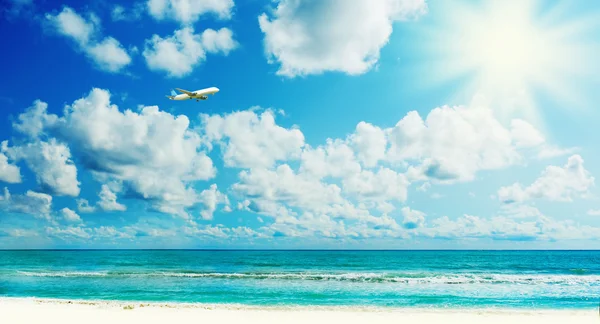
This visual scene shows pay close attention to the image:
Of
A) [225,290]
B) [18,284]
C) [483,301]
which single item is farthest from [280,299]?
[18,284]

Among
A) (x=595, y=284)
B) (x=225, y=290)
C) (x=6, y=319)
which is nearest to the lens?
(x=6, y=319)

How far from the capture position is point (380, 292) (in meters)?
29.4

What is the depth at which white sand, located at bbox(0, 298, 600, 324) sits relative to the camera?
17375 millimetres

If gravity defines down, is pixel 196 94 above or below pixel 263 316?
above

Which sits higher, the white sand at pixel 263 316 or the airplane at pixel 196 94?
the airplane at pixel 196 94

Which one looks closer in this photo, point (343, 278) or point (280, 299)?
point (280, 299)

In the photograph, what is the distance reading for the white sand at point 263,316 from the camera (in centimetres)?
1738

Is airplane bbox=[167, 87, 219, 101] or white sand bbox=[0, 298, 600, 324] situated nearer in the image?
white sand bbox=[0, 298, 600, 324]

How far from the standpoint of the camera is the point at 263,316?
18.2 m

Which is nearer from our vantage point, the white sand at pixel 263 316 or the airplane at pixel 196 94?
the white sand at pixel 263 316

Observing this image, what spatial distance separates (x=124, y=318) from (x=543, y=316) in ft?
58.3

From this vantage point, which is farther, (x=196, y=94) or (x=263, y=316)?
(x=196, y=94)

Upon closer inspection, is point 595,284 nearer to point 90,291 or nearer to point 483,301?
point 483,301

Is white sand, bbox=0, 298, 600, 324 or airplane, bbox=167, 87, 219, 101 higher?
airplane, bbox=167, 87, 219, 101
